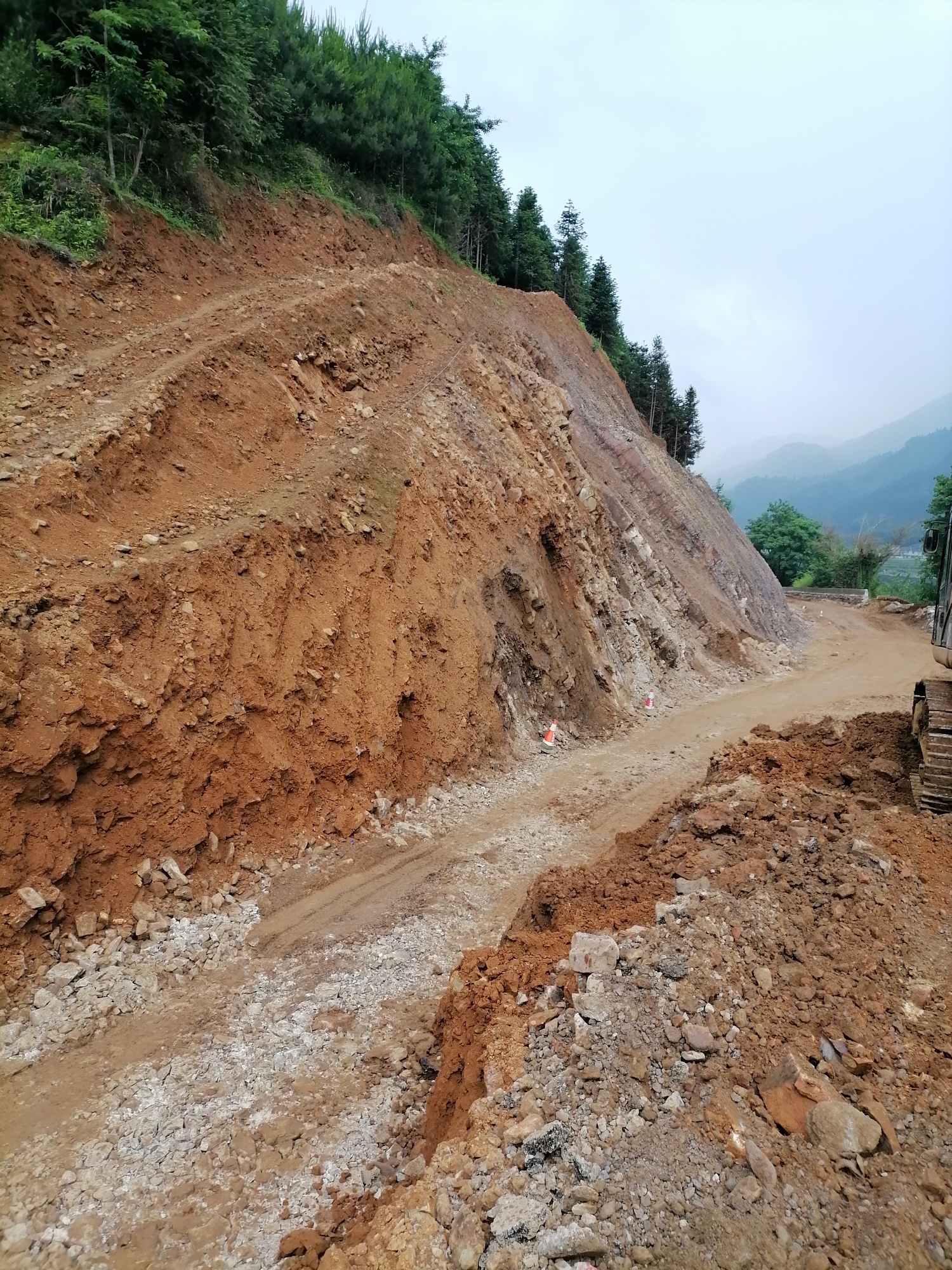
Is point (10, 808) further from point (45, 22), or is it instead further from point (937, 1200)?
point (45, 22)

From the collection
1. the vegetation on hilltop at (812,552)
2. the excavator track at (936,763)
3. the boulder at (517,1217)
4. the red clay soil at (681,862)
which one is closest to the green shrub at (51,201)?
the red clay soil at (681,862)

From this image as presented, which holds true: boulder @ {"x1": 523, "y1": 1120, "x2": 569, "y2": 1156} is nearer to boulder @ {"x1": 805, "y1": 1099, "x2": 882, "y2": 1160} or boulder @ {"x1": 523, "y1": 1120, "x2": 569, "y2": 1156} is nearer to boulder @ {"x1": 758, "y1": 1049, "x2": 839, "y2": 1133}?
boulder @ {"x1": 758, "y1": 1049, "x2": 839, "y2": 1133}

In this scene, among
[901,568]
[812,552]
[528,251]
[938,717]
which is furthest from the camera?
[901,568]

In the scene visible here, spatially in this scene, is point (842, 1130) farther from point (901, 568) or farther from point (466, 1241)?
point (901, 568)

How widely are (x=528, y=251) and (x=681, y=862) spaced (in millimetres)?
32426

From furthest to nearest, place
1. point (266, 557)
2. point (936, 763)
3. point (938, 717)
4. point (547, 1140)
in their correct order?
point (266, 557)
point (938, 717)
point (936, 763)
point (547, 1140)

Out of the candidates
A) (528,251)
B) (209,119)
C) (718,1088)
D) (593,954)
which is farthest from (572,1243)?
(528,251)

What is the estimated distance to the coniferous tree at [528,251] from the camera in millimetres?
31609

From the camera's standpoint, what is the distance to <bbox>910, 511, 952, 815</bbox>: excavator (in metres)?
7.80

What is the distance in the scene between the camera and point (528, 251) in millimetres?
31844

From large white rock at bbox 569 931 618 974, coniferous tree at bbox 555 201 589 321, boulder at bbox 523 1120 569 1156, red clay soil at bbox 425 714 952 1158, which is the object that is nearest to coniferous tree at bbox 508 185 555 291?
coniferous tree at bbox 555 201 589 321

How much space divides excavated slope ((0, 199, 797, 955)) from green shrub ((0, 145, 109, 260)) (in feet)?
1.72

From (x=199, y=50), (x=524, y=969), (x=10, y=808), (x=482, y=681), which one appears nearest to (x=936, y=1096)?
(x=524, y=969)

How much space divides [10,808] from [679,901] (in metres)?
6.34
